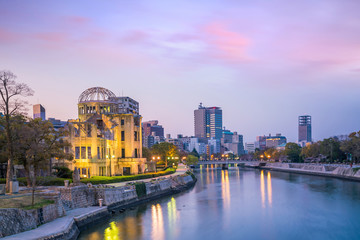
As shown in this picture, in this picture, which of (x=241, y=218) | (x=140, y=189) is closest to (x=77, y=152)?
(x=140, y=189)

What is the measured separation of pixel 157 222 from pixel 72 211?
10.4 m

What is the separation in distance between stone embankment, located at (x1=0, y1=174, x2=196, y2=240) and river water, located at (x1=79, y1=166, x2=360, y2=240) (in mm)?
1553

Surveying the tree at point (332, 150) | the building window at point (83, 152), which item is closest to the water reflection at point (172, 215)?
the building window at point (83, 152)

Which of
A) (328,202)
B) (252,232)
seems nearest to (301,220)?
(252,232)

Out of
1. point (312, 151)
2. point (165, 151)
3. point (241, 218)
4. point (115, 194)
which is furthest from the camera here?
point (312, 151)

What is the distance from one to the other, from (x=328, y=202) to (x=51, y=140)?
146ft

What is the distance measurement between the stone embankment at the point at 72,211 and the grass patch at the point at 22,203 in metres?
0.59

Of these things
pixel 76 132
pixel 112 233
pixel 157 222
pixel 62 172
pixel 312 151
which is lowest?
pixel 157 222

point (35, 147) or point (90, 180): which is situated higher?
point (35, 147)

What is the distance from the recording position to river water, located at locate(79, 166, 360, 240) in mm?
36594

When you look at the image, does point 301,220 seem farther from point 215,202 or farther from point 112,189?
point 112,189

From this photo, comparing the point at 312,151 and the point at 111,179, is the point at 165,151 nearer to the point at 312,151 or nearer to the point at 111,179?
the point at 111,179

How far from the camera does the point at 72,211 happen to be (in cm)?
3794

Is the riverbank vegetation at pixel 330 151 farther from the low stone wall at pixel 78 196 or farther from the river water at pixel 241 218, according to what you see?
the low stone wall at pixel 78 196
